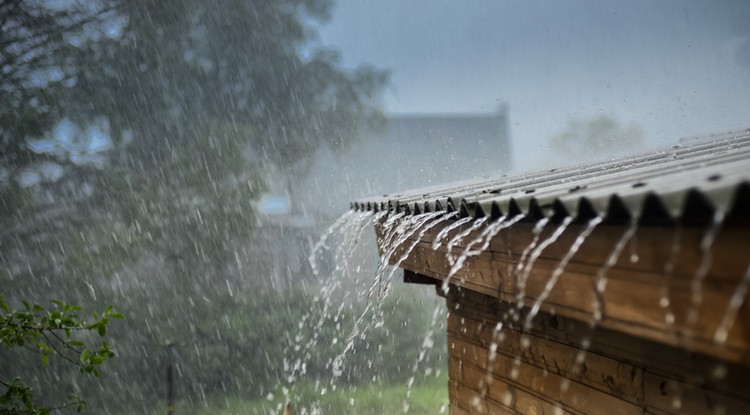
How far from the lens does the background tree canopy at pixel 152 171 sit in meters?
11.6

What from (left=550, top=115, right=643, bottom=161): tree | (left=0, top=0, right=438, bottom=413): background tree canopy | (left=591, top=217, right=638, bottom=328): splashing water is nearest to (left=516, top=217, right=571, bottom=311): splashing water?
(left=591, top=217, right=638, bottom=328): splashing water

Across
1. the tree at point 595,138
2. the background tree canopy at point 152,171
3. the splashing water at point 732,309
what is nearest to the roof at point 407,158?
the background tree canopy at point 152,171

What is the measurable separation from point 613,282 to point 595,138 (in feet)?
104

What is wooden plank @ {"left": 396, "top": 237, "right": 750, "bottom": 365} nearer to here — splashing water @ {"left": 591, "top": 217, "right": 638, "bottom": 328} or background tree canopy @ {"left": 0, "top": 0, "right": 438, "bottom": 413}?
splashing water @ {"left": 591, "top": 217, "right": 638, "bottom": 328}

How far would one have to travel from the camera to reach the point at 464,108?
37250 millimetres

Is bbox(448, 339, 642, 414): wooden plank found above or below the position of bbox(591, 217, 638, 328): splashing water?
below

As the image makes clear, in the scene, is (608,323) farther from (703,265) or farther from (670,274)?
(703,265)

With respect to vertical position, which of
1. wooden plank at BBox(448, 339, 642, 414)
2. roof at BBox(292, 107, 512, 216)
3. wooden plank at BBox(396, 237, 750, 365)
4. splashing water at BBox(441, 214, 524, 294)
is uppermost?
roof at BBox(292, 107, 512, 216)

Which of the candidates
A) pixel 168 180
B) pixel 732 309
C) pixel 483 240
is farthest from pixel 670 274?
pixel 168 180

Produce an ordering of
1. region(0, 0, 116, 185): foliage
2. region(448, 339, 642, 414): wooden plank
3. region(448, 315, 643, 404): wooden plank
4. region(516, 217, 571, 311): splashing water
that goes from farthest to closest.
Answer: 1. region(0, 0, 116, 185): foliage
2. region(448, 339, 642, 414): wooden plank
3. region(448, 315, 643, 404): wooden plank
4. region(516, 217, 571, 311): splashing water

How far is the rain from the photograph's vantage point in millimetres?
1411

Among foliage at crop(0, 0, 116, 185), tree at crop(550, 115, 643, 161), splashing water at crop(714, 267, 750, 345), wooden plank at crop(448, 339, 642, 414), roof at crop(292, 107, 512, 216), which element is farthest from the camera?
tree at crop(550, 115, 643, 161)

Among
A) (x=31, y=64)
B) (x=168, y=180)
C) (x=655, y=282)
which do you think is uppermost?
(x=31, y=64)

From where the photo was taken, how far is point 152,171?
13023 mm
